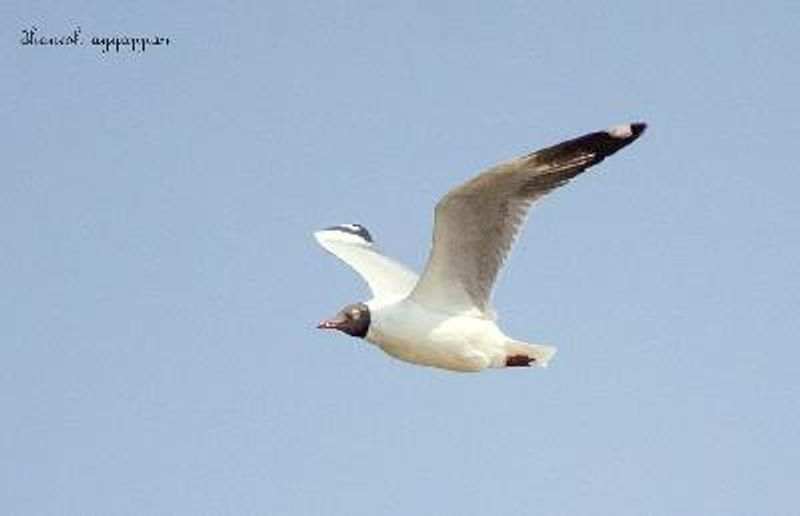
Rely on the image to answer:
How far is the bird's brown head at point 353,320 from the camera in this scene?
12.2 metres

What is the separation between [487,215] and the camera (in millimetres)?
11250

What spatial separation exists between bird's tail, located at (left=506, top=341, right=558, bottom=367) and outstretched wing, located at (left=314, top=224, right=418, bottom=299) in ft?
4.75

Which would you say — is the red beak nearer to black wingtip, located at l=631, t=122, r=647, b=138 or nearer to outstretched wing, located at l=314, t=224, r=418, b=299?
outstretched wing, located at l=314, t=224, r=418, b=299

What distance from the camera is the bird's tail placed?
12.0m

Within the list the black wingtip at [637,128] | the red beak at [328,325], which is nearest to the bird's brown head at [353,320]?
the red beak at [328,325]

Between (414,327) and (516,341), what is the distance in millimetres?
822

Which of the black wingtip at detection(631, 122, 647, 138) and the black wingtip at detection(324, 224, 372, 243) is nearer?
the black wingtip at detection(631, 122, 647, 138)

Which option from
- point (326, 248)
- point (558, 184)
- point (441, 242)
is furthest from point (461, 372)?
point (326, 248)

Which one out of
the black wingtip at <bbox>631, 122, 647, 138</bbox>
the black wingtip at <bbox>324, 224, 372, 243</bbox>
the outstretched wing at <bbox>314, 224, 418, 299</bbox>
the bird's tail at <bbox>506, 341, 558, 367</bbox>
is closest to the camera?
the black wingtip at <bbox>631, 122, 647, 138</bbox>

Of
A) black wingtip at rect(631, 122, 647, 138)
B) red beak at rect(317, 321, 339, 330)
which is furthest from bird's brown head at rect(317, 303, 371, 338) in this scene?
black wingtip at rect(631, 122, 647, 138)

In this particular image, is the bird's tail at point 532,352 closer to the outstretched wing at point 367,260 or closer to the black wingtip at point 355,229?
the outstretched wing at point 367,260

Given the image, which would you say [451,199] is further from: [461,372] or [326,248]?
[326,248]

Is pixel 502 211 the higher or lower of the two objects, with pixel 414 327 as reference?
higher

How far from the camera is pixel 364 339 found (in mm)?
12266
